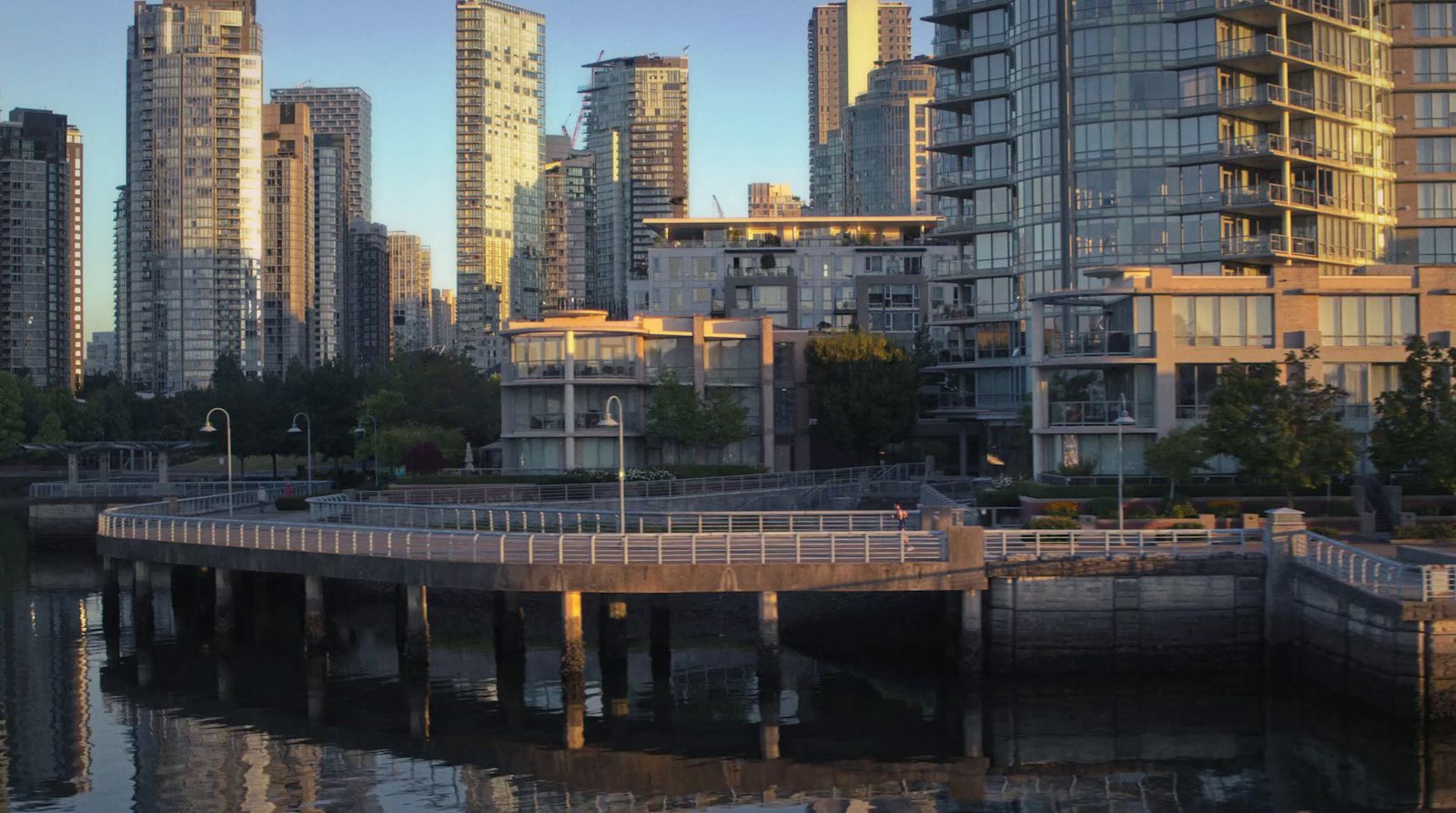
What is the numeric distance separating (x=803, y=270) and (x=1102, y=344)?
6718 cm

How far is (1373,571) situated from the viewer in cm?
4100

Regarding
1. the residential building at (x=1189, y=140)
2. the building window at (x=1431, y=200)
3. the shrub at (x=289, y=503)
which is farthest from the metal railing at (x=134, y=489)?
the building window at (x=1431, y=200)

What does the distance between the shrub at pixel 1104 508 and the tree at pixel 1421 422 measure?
9.64m

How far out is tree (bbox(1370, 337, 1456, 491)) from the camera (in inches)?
2130

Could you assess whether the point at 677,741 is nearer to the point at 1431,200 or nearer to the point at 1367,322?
the point at 1367,322

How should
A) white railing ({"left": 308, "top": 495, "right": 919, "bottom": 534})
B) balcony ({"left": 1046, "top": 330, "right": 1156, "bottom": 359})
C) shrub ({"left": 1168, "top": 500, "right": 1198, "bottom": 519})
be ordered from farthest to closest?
balcony ({"left": 1046, "top": 330, "right": 1156, "bottom": 359})
white railing ({"left": 308, "top": 495, "right": 919, "bottom": 534})
shrub ({"left": 1168, "top": 500, "right": 1198, "bottom": 519})

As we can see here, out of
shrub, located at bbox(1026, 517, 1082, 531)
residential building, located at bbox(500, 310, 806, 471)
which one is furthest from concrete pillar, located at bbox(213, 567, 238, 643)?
residential building, located at bbox(500, 310, 806, 471)

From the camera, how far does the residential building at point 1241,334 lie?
64.6 metres

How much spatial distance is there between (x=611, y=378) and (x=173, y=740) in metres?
49.7

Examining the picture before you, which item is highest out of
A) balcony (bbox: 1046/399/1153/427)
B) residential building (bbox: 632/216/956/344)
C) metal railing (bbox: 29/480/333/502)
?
residential building (bbox: 632/216/956/344)

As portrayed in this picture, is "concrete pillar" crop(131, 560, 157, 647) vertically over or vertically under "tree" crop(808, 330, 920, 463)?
under

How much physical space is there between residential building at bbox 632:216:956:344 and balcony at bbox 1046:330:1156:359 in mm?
60547

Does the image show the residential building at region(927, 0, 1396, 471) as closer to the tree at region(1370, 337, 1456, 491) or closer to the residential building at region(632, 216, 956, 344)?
the tree at region(1370, 337, 1456, 491)

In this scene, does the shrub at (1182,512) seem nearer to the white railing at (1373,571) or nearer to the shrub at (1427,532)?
the shrub at (1427,532)
